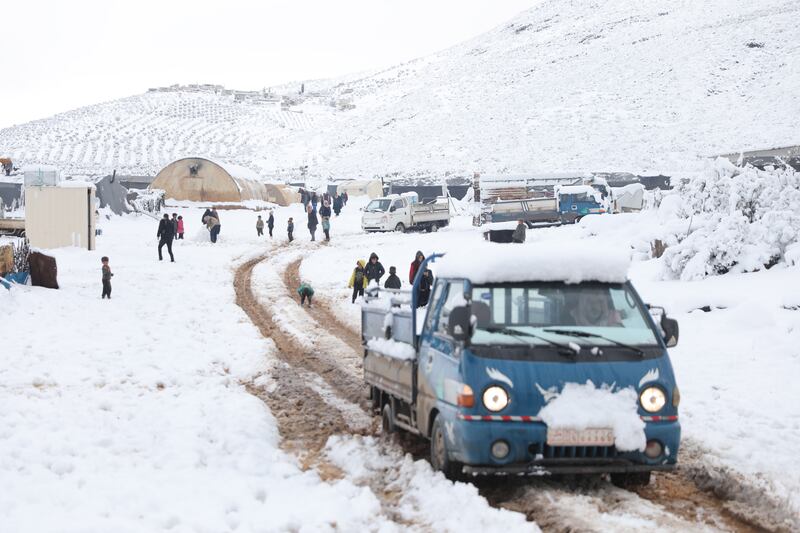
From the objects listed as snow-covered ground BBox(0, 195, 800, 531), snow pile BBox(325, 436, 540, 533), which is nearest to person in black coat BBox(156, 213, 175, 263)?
snow-covered ground BBox(0, 195, 800, 531)

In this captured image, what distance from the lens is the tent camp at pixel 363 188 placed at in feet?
Result: 288

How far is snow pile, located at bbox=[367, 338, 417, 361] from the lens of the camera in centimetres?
913

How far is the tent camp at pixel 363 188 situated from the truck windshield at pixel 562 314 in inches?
3097

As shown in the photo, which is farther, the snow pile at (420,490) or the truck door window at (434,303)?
the truck door window at (434,303)

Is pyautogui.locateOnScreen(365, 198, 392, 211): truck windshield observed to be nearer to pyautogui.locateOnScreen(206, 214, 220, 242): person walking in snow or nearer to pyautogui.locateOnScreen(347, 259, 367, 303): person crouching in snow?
pyautogui.locateOnScreen(206, 214, 220, 242): person walking in snow

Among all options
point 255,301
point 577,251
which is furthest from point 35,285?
point 577,251

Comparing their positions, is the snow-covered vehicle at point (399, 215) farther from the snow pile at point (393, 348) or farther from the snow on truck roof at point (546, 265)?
the snow on truck roof at point (546, 265)

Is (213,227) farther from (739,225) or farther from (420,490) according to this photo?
(420,490)

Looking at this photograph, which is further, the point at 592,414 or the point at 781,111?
the point at 781,111

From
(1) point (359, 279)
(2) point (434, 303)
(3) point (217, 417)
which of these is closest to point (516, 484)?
(2) point (434, 303)

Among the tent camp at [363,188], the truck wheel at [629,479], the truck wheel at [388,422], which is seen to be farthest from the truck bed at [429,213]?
the tent camp at [363,188]

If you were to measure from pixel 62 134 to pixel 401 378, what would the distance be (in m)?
172

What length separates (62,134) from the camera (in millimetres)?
167500

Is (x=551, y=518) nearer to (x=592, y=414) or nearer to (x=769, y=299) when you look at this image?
(x=592, y=414)
